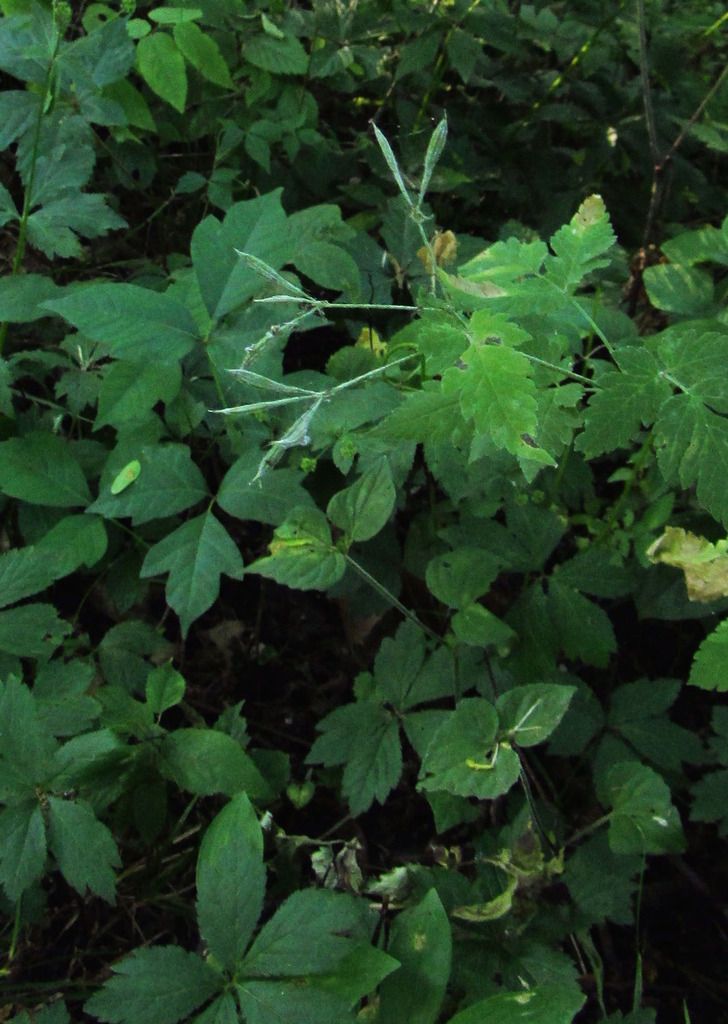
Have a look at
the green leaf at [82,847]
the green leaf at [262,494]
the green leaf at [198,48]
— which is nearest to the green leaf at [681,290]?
the green leaf at [262,494]

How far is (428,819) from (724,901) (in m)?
0.71

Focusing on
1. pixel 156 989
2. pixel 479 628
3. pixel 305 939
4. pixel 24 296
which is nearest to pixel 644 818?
pixel 479 628

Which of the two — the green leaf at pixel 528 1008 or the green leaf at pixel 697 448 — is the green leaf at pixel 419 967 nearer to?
the green leaf at pixel 528 1008

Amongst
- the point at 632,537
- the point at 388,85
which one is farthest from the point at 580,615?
the point at 388,85

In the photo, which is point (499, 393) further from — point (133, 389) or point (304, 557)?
point (133, 389)

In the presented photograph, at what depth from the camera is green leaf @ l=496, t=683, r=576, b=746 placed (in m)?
1.38

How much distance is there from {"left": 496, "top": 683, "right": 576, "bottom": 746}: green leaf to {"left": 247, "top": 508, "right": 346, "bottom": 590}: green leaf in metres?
0.37

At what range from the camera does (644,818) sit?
5.05 feet

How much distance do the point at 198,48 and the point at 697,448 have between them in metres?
1.60

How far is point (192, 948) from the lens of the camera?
1660mm

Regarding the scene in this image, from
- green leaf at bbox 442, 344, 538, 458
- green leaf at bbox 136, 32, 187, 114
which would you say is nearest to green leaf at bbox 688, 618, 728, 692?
green leaf at bbox 442, 344, 538, 458

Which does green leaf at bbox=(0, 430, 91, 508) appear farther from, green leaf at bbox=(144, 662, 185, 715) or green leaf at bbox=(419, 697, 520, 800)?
green leaf at bbox=(419, 697, 520, 800)

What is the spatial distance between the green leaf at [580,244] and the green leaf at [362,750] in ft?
2.85

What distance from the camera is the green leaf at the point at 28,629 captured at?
1.49 meters
